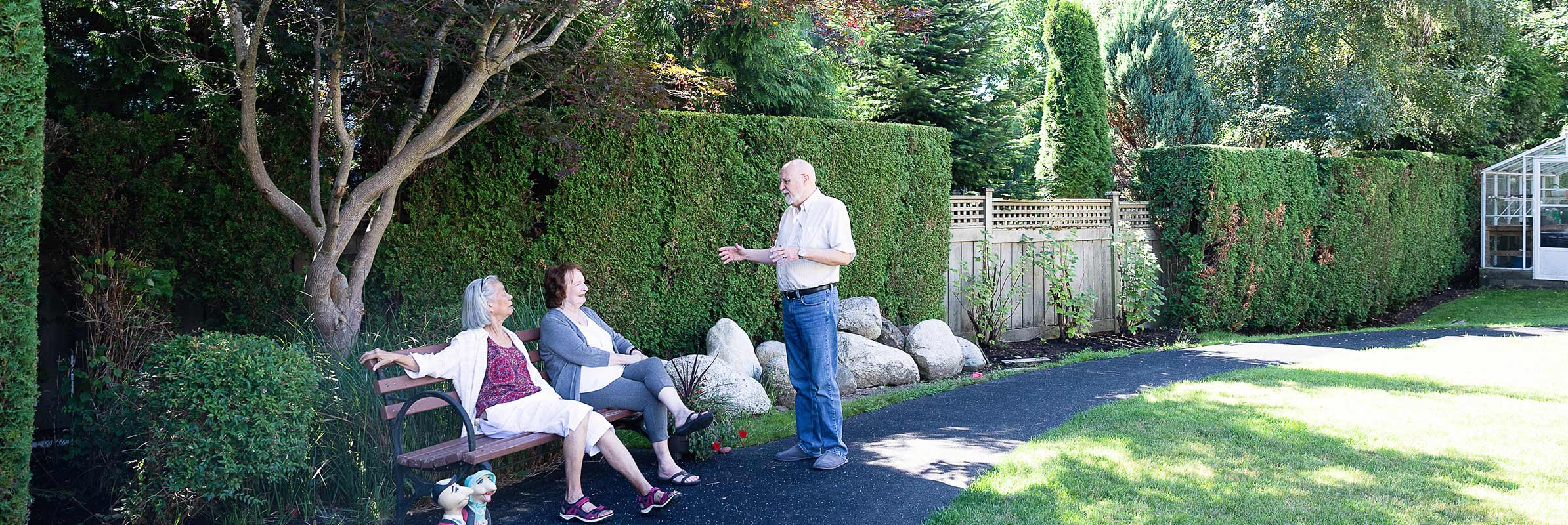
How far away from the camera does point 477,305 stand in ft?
15.3

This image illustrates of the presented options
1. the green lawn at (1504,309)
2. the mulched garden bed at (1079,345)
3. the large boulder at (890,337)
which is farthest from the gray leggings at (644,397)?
the green lawn at (1504,309)

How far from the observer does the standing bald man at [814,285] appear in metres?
5.13

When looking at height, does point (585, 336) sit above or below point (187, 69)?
below

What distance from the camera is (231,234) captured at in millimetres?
6398

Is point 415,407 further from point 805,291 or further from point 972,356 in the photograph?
point 972,356

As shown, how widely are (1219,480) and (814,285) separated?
2201 millimetres

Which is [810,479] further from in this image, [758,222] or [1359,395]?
[1359,395]

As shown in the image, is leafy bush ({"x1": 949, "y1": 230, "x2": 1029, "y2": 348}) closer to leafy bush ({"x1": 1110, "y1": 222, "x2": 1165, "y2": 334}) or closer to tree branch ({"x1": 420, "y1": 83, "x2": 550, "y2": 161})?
leafy bush ({"x1": 1110, "y1": 222, "x2": 1165, "y2": 334})

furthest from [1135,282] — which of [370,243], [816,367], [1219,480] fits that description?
[370,243]

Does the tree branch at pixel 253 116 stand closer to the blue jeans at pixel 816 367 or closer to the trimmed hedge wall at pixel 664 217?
the trimmed hedge wall at pixel 664 217

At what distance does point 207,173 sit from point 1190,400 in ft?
22.3

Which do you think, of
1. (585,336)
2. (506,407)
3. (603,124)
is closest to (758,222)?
(603,124)

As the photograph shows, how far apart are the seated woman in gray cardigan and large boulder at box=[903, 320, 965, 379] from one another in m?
4.16

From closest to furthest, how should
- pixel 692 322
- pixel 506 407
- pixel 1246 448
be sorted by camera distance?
pixel 506 407, pixel 1246 448, pixel 692 322
